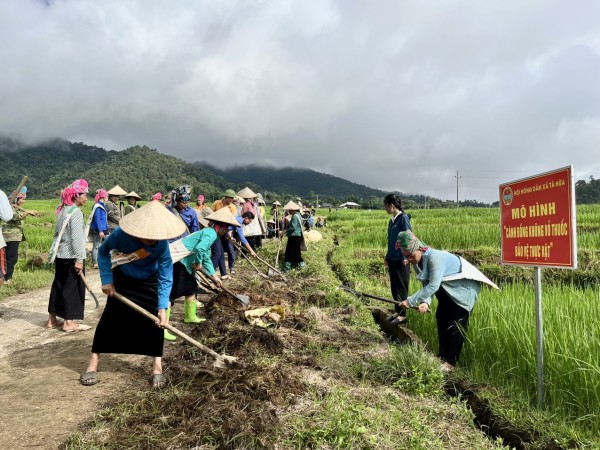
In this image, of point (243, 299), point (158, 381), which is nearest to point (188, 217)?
point (243, 299)

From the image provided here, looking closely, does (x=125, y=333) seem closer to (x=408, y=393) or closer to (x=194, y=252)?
(x=194, y=252)

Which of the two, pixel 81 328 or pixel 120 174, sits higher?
pixel 120 174

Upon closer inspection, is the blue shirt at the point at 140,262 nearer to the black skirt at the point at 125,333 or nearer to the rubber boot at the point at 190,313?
the black skirt at the point at 125,333

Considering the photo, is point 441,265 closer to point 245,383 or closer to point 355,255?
point 245,383

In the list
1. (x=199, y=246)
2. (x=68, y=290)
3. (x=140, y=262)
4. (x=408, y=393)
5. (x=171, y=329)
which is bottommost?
(x=408, y=393)

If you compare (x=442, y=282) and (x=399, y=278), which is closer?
(x=442, y=282)

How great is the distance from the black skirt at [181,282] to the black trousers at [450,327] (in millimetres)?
2875

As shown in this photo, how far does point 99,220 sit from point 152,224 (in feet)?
13.4

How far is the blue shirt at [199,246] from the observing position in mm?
4664

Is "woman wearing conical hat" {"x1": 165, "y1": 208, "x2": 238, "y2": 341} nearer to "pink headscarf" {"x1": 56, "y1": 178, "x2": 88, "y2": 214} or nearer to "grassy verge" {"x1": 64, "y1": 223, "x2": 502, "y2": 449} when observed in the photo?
"grassy verge" {"x1": 64, "y1": 223, "x2": 502, "y2": 449}

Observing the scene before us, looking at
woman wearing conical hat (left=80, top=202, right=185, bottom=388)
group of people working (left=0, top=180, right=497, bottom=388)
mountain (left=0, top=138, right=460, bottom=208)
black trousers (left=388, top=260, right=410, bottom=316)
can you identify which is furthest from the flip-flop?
mountain (left=0, top=138, right=460, bottom=208)

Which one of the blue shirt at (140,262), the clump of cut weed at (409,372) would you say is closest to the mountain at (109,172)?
the blue shirt at (140,262)

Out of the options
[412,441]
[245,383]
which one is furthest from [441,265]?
[245,383]

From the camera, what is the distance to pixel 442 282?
3830mm
